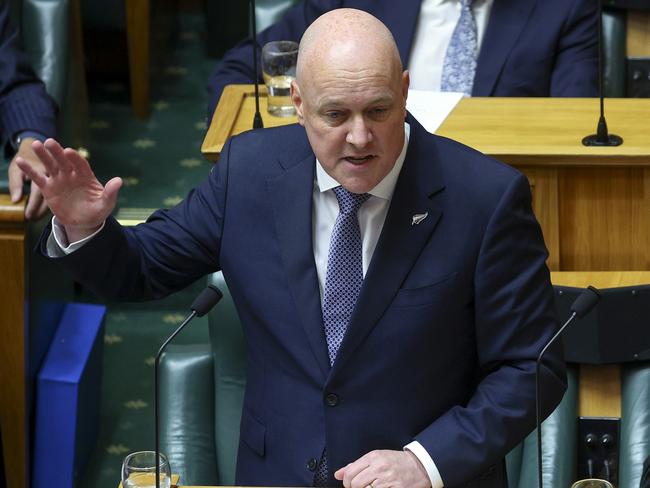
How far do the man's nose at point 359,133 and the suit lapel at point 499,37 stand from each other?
3.48ft

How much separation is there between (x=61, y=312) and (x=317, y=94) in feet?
4.30

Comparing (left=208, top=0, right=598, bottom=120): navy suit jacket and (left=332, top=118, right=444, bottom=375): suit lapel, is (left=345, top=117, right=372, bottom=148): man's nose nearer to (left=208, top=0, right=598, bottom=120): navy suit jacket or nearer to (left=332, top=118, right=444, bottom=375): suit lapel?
(left=332, top=118, right=444, bottom=375): suit lapel

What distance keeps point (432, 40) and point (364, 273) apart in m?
1.02

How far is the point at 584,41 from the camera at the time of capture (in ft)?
9.05

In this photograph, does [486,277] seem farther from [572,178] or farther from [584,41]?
[584,41]

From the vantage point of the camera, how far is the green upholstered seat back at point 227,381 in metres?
2.29

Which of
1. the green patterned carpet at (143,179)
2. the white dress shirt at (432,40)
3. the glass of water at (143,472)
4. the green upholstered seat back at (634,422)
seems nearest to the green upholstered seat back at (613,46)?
the white dress shirt at (432,40)

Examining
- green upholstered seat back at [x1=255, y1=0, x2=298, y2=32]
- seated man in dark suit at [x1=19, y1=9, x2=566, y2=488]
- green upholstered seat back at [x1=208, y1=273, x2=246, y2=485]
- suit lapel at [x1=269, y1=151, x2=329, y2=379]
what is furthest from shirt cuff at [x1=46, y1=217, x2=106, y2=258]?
green upholstered seat back at [x1=255, y1=0, x2=298, y2=32]

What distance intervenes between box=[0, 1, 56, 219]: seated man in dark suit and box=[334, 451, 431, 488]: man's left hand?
118cm

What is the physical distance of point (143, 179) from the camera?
367 centimetres

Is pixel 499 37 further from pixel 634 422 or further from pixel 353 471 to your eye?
pixel 353 471

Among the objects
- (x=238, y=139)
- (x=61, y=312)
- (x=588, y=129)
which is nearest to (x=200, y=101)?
(x=61, y=312)

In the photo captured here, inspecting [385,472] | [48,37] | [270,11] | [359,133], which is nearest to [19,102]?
[48,37]

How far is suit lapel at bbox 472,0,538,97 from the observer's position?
274 centimetres
